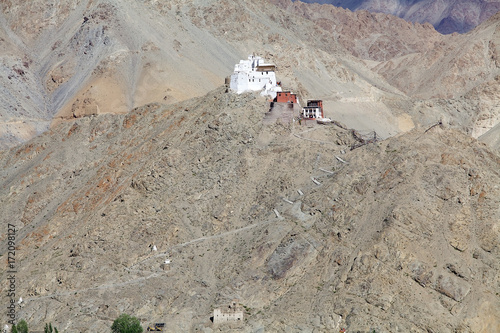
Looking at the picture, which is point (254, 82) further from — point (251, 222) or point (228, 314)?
point (228, 314)

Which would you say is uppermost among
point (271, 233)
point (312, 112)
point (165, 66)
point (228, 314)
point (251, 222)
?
point (312, 112)

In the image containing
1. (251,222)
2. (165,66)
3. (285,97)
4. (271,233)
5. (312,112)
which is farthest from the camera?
(165,66)

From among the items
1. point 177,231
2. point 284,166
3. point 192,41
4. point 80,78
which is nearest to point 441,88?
point 192,41

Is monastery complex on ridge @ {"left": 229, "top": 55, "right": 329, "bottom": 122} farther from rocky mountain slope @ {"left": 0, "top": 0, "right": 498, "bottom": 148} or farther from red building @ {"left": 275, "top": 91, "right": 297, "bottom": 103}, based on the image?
rocky mountain slope @ {"left": 0, "top": 0, "right": 498, "bottom": 148}

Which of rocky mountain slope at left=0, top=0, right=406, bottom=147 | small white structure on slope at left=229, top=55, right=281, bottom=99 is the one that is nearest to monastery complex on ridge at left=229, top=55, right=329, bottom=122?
small white structure on slope at left=229, top=55, right=281, bottom=99

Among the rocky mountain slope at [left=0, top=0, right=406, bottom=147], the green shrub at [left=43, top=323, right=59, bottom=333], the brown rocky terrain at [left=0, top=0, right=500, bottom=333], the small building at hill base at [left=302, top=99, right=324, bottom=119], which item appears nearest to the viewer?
the brown rocky terrain at [left=0, top=0, right=500, bottom=333]

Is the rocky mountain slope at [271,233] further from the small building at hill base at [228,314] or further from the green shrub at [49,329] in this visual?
the green shrub at [49,329]

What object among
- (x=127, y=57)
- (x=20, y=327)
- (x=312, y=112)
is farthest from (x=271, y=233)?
(x=127, y=57)
